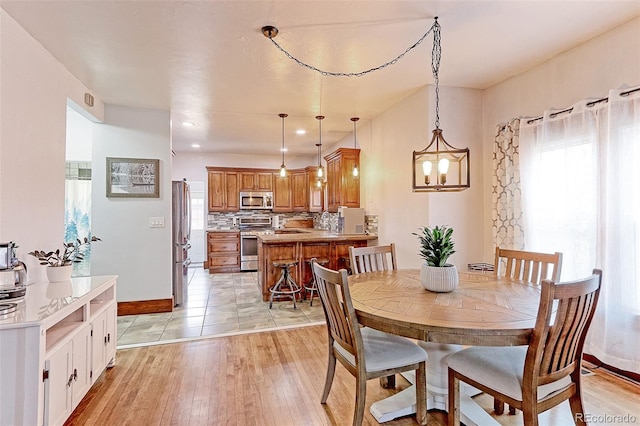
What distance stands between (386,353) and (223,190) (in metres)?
6.18

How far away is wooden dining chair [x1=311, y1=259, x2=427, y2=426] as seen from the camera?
5.68ft

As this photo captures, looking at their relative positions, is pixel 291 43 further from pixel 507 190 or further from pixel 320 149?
pixel 320 149

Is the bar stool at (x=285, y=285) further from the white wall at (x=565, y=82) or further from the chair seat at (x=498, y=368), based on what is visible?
the chair seat at (x=498, y=368)

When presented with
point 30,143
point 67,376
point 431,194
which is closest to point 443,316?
point 67,376

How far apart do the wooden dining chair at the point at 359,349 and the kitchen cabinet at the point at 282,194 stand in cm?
584

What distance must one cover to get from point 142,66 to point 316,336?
311 cm

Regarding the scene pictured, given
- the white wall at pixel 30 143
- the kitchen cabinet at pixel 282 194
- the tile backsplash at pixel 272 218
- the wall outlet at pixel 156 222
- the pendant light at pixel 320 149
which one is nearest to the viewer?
the white wall at pixel 30 143

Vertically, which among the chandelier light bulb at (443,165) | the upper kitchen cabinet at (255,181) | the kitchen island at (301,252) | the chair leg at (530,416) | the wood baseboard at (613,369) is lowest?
the wood baseboard at (613,369)

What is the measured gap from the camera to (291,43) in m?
2.67

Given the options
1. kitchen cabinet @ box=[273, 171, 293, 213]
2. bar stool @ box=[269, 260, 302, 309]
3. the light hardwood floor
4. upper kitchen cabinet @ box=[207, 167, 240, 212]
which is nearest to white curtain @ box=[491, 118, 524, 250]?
the light hardwood floor

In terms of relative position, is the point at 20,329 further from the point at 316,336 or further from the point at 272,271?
the point at 272,271

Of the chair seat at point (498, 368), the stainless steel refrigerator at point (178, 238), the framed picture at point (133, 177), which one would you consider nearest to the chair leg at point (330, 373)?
the chair seat at point (498, 368)

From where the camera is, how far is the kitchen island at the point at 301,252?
182 inches

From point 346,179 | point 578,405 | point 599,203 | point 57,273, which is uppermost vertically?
point 346,179
